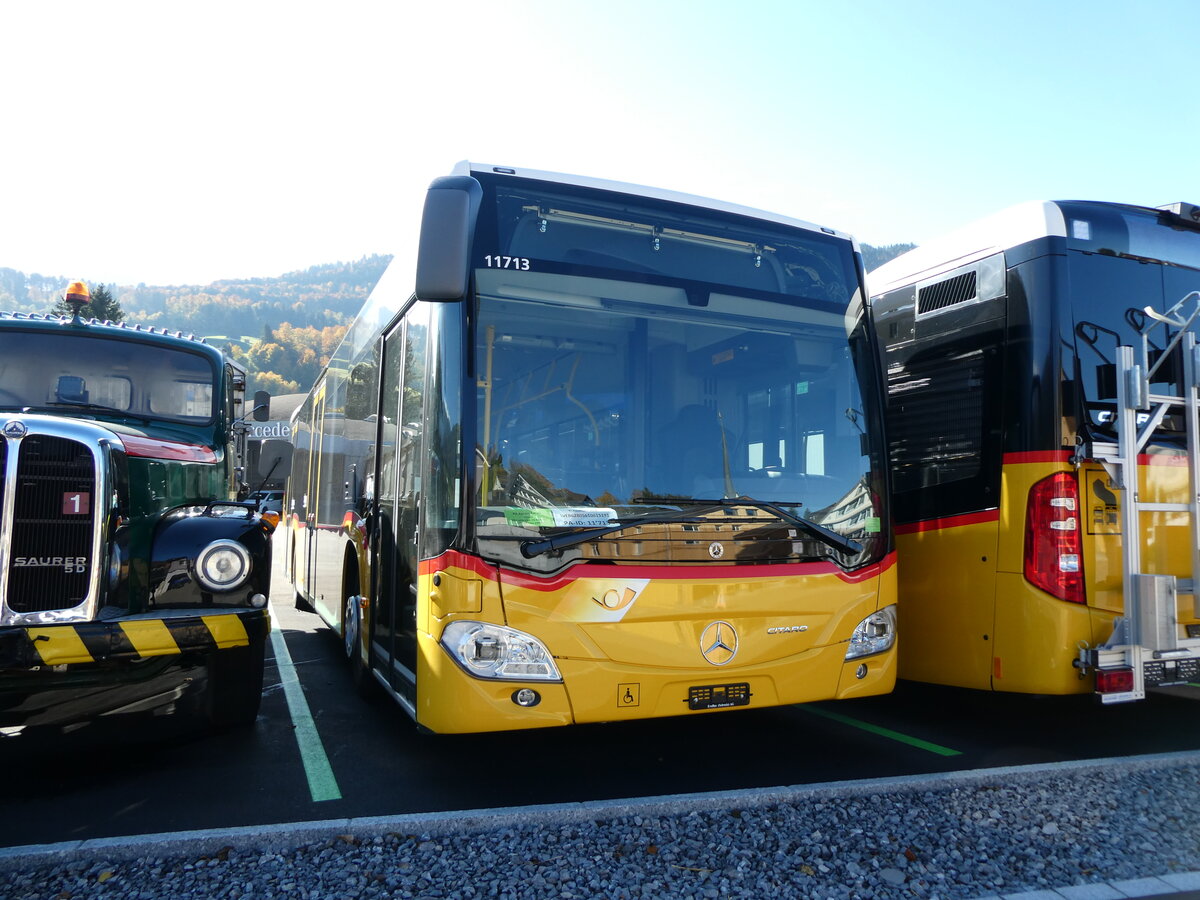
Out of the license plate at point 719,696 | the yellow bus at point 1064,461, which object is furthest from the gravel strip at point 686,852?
the yellow bus at point 1064,461

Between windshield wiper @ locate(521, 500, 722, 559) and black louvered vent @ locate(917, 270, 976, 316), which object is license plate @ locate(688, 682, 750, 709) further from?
black louvered vent @ locate(917, 270, 976, 316)

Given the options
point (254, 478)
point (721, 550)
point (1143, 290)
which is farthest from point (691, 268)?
point (254, 478)

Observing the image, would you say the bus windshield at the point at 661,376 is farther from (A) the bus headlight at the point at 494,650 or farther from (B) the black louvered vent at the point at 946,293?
(B) the black louvered vent at the point at 946,293

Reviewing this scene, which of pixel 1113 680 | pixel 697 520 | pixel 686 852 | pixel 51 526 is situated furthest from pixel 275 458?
pixel 1113 680

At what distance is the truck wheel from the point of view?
5.11 m

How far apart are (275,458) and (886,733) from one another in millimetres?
4996

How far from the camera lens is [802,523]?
4.60 m

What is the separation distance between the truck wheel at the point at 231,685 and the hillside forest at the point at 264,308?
50.7 m

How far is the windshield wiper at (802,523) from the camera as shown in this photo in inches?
176

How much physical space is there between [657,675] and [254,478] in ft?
14.5

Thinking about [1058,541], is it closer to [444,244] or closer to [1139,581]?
[1139,581]

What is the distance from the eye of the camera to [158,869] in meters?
3.37

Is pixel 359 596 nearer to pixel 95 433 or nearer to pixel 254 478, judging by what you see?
pixel 254 478

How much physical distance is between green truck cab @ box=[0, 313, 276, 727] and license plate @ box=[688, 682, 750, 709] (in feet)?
8.21
